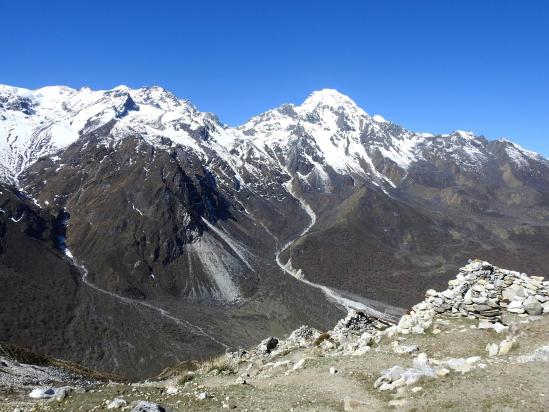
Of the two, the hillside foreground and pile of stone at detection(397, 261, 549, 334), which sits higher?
pile of stone at detection(397, 261, 549, 334)

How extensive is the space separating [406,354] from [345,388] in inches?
267

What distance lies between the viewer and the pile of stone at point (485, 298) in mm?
33391

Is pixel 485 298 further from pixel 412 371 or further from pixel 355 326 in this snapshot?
pixel 355 326

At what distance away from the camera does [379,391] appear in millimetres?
24344

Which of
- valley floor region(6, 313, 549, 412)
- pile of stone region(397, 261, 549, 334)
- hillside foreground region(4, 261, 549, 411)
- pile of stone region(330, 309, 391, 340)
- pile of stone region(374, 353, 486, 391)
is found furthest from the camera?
pile of stone region(330, 309, 391, 340)

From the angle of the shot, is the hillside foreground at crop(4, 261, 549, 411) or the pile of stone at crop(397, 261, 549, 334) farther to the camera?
the pile of stone at crop(397, 261, 549, 334)

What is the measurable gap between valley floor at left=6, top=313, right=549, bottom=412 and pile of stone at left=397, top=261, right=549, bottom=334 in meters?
1.05

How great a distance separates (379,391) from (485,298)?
14.3 metres

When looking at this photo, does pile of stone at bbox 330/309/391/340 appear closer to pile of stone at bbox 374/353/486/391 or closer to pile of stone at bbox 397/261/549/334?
pile of stone at bbox 397/261/549/334

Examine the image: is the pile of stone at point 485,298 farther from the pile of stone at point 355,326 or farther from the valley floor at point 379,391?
the pile of stone at point 355,326

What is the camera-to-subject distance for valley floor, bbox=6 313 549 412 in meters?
22.1

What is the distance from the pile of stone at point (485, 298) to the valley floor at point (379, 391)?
1.05 meters

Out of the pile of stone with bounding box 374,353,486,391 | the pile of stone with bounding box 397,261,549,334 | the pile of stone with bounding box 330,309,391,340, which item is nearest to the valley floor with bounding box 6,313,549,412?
the pile of stone with bounding box 374,353,486,391

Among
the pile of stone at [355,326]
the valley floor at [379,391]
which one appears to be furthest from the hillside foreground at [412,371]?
the pile of stone at [355,326]
